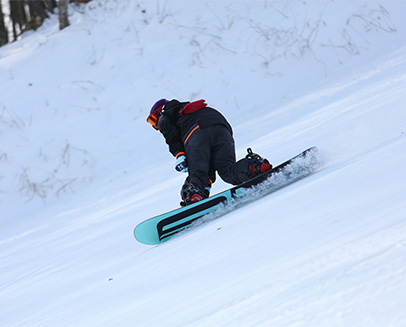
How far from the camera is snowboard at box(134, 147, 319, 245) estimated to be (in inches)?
141

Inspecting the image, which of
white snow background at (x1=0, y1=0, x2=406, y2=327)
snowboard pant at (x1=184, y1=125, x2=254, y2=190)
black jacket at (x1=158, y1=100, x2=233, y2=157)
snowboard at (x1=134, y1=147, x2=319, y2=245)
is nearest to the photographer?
white snow background at (x1=0, y1=0, x2=406, y2=327)

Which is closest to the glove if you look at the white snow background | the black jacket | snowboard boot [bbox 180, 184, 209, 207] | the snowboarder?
the snowboarder

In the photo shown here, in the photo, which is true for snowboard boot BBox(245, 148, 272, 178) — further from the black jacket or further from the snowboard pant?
the black jacket

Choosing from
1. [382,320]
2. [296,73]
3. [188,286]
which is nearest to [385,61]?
[296,73]

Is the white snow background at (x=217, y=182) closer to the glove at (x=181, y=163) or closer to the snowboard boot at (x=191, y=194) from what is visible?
the snowboard boot at (x=191, y=194)

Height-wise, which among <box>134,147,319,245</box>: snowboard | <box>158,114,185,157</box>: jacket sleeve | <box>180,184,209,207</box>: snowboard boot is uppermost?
<box>158,114,185,157</box>: jacket sleeve

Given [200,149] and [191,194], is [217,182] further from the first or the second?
[191,194]

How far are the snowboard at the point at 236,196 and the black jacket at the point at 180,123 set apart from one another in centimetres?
66

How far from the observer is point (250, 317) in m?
1.35

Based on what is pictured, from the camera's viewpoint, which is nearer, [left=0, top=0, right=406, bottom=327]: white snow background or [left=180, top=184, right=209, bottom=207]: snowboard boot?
[left=0, top=0, right=406, bottom=327]: white snow background

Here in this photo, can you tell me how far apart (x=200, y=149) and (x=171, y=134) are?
0.32 meters

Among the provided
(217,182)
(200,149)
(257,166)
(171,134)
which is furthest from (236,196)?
(217,182)

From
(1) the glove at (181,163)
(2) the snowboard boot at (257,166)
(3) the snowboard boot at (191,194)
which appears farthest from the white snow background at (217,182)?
(1) the glove at (181,163)

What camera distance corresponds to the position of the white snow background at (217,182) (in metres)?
1.52
